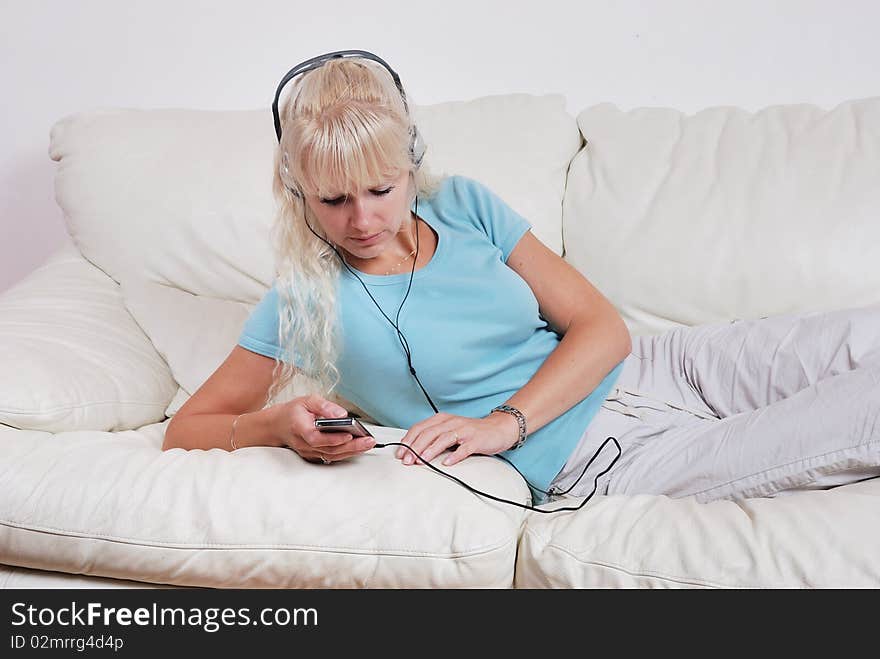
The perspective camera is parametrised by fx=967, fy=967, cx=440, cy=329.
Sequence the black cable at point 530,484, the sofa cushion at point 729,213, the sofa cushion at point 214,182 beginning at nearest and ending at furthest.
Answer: the black cable at point 530,484 → the sofa cushion at point 729,213 → the sofa cushion at point 214,182

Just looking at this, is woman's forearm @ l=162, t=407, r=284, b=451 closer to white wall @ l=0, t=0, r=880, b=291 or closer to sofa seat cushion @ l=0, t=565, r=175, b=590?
sofa seat cushion @ l=0, t=565, r=175, b=590

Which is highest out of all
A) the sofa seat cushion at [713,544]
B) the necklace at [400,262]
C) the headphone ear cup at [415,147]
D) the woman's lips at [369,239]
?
the headphone ear cup at [415,147]

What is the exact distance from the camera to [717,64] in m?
2.18

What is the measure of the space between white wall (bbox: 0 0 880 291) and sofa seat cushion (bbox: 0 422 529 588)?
1.29m

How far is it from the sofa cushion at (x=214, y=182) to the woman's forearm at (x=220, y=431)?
53 centimetres

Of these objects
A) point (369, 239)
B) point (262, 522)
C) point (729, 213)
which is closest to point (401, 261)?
point (369, 239)

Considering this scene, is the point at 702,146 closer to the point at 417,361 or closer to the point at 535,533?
the point at 417,361

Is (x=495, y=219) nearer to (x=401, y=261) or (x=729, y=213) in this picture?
(x=401, y=261)

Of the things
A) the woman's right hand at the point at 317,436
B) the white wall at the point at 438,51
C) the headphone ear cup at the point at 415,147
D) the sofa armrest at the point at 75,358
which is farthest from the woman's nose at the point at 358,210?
the white wall at the point at 438,51

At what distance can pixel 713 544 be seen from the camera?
1.09 m

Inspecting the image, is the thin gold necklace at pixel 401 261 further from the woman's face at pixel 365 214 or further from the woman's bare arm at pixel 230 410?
the woman's bare arm at pixel 230 410

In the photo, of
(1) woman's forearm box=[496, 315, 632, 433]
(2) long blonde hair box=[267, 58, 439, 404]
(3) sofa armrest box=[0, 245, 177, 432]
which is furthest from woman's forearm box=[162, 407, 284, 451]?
(1) woman's forearm box=[496, 315, 632, 433]

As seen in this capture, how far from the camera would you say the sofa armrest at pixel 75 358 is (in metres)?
1.46
